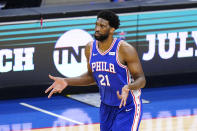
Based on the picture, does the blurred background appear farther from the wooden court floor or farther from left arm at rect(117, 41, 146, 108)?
left arm at rect(117, 41, 146, 108)

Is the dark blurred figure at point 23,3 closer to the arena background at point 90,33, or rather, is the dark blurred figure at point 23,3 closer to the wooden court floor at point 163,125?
the arena background at point 90,33

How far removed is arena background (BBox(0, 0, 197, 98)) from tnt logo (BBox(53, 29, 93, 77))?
0.04m

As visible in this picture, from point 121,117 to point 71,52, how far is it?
4399mm

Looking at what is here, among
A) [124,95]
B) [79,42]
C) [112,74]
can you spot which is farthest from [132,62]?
[79,42]

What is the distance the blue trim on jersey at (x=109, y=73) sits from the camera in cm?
582

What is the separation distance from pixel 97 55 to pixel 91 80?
1.23 ft

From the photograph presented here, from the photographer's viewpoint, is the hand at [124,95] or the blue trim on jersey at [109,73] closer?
the hand at [124,95]

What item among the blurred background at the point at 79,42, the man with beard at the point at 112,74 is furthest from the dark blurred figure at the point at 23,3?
the man with beard at the point at 112,74

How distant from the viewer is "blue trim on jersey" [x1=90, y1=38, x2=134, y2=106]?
5.82m

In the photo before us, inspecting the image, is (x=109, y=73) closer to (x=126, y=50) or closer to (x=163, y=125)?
(x=126, y=50)

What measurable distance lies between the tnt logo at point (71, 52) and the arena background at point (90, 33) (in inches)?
1.4

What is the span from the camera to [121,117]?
231 inches

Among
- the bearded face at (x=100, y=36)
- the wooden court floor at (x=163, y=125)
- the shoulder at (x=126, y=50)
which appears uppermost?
the bearded face at (x=100, y=36)

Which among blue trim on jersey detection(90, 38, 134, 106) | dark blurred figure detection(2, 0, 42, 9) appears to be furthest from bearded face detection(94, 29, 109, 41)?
dark blurred figure detection(2, 0, 42, 9)
